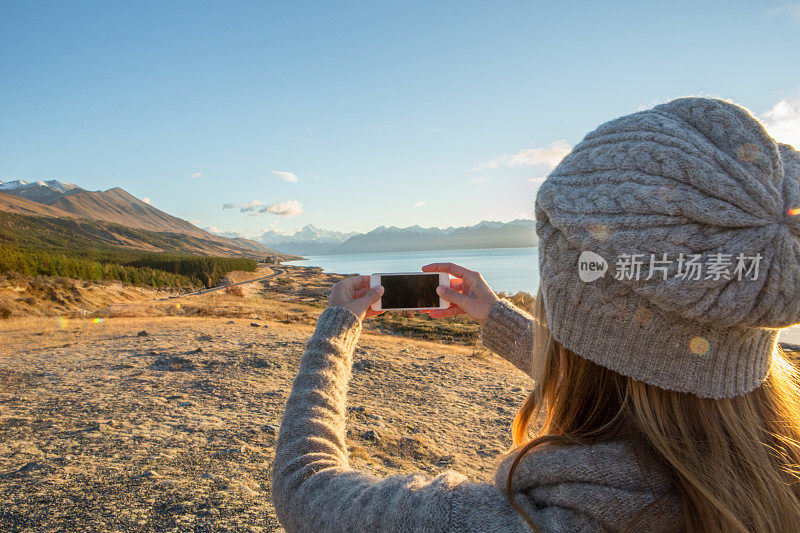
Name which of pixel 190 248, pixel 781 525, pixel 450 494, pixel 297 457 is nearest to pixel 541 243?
pixel 450 494

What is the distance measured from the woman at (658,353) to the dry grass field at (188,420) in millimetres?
2385

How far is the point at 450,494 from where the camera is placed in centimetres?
82

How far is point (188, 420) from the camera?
420 cm

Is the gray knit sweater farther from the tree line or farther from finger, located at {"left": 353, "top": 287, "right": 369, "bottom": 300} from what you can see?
the tree line

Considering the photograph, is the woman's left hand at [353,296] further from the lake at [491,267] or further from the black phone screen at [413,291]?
the lake at [491,267]

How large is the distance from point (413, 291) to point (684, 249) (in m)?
1.44

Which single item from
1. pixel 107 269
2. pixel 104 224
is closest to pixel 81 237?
pixel 104 224

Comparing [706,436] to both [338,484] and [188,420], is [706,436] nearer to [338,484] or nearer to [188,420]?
[338,484]

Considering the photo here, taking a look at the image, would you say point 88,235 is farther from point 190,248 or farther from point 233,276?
point 233,276

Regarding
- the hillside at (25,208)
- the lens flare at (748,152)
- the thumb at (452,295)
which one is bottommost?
the thumb at (452,295)

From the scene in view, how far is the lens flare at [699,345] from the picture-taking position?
Answer: 2.77ft

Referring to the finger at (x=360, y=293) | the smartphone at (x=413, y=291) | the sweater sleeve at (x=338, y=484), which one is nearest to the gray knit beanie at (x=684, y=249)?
the sweater sleeve at (x=338, y=484)

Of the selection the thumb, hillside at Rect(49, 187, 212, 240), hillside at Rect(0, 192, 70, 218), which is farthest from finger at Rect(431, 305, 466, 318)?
hillside at Rect(49, 187, 212, 240)

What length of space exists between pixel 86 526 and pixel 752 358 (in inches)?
127
